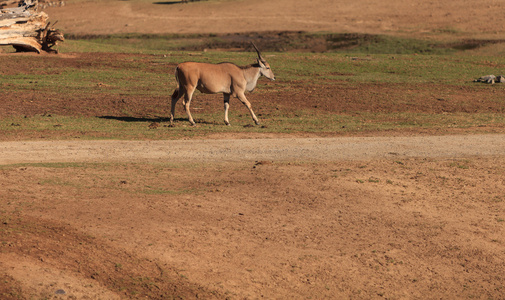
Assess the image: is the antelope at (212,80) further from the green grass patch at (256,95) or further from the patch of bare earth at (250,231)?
the patch of bare earth at (250,231)

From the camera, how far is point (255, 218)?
10125 millimetres

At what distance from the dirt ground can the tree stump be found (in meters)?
13.1

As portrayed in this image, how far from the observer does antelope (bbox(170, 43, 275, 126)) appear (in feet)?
58.7

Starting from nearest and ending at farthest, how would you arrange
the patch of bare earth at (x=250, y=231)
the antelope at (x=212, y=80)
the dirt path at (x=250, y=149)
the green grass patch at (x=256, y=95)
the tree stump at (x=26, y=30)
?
the patch of bare earth at (x=250, y=231) → the dirt path at (x=250, y=149) → the antelope at (x=212, y=80) → the green grass patch at (x=256, y=95) → the tree stump at (x=26, y=30)

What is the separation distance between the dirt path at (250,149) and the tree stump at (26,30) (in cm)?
1314

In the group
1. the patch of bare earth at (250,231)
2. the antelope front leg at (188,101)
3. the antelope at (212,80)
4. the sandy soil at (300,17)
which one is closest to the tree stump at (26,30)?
the antelope at (212,80)

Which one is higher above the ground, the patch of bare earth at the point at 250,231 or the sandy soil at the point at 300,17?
the patch of bare earth at the point at 250,231

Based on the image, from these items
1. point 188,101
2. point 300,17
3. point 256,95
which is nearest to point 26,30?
point 256,95

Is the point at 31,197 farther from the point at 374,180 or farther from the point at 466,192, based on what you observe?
the point at 466,192

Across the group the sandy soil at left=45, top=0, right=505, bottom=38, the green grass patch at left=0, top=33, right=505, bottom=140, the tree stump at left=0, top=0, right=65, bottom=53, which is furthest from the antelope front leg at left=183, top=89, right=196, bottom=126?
the sandy soil at left=45, top=0, right=505, bottom=38

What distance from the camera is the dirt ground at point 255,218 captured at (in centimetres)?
820

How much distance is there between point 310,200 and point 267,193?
680 millimetres

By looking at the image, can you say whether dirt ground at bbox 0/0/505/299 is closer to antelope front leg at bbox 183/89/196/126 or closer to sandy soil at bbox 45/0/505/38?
antelope front leg at bbox 183/89/196/126

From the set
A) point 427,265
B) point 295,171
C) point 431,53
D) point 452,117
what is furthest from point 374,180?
point 431,53
